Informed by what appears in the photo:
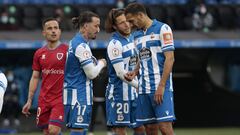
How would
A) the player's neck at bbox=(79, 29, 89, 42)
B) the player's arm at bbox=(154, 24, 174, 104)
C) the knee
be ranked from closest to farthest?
the player's arm at bbox=(154, 24, 174, 104), the knee, the player's neck at bbox=(79, 29, 89, 42)

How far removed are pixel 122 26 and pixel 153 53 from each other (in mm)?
1207

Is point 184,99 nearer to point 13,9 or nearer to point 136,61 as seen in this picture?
point 13,9

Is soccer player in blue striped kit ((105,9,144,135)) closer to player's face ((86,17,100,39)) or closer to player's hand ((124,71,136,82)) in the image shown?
player's hand ((124,71,136,82))

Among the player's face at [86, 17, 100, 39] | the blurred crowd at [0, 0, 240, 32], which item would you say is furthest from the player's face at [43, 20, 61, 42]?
the blurred crowd at [0, 0, 240, 32]

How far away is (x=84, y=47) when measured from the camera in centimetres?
997

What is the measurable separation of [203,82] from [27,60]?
4687 millimetres

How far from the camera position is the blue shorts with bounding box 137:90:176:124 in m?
9.65

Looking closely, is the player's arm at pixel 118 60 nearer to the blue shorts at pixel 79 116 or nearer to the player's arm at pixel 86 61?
the player's arm at pixel 86 61

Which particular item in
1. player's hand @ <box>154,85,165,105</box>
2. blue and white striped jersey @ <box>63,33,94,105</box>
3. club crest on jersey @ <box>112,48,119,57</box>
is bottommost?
player's hand @ <box>154,85,165,105</box>

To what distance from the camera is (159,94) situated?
31.3 ft

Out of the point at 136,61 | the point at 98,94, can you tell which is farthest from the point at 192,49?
the point at 136,61

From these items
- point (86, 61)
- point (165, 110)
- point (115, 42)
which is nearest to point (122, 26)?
point (115, 42)

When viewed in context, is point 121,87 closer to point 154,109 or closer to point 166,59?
point 154,109

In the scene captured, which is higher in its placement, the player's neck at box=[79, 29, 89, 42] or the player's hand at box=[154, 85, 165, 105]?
the player's neck at box=[79, 29, 89, 42]
